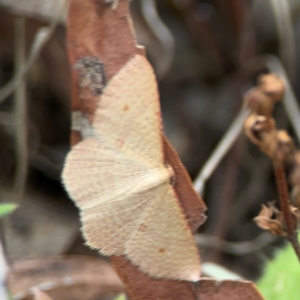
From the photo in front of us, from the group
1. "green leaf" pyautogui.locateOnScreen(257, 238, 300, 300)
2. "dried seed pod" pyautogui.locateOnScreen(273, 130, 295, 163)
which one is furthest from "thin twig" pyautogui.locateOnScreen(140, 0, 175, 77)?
"dried seed pod" pyautogui.locateOnScreen(273, 130, 295, 163)

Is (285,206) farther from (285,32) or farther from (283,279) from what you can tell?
(285,32)

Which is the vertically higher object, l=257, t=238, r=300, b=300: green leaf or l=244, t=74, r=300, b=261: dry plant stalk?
l=244, t=74, r=300, b=261: dry plant stalk

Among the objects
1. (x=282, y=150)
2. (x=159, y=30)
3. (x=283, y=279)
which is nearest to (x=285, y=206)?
(x=282, y=150)

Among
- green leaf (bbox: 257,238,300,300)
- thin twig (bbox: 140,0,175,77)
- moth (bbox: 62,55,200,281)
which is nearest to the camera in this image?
moth (bbox: 62,55,200,281)

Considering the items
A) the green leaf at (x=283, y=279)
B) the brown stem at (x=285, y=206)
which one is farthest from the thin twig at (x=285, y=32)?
the brown stem at (x=285, y=206)

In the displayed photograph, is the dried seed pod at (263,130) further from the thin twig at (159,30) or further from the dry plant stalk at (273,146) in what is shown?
the thin twig at (159,30)

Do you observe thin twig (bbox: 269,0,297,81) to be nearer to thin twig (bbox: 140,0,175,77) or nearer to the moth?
thin twig (bbox: 140,0,175,77)

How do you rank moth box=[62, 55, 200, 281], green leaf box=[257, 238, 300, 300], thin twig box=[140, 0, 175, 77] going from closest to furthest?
1. moth box=[62, 55, 200, 281]
2. green leaf box=[257, 238, 300, 300]
3. thin twig box=[140, 0, 175, 77]

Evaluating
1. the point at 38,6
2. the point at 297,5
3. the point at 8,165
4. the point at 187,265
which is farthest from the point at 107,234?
the point at 297,5
